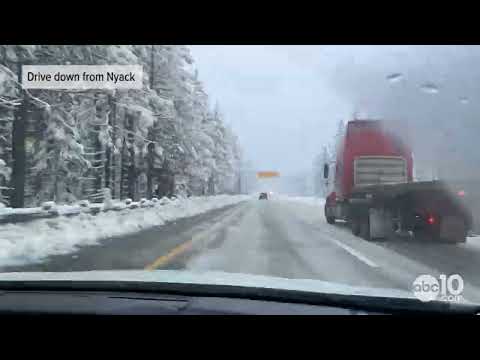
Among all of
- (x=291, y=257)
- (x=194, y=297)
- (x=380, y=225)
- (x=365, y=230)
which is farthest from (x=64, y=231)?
(x=194, y=297)

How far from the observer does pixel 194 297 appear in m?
3.86

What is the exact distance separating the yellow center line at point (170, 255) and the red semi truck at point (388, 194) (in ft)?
13.4

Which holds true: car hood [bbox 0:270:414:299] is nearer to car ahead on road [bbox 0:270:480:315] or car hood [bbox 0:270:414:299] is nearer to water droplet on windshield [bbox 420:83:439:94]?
car ahead on road [bbox 0:270:480:315]

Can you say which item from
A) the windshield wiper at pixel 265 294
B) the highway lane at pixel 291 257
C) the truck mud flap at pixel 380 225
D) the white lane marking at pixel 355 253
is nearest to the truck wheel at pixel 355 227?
the highway lane at pixel 291 257

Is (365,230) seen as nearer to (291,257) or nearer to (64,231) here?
(291,257)

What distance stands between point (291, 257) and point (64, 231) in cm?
588

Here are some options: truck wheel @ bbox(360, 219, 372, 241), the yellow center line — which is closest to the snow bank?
the yellow center line

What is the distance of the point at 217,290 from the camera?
386 centimetres

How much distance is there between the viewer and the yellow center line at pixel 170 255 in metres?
8.36

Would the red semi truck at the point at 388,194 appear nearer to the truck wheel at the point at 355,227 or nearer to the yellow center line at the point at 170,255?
the truck wheel at the point at 355,227

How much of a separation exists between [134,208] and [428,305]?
50.6ft

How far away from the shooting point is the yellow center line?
8.36 m
